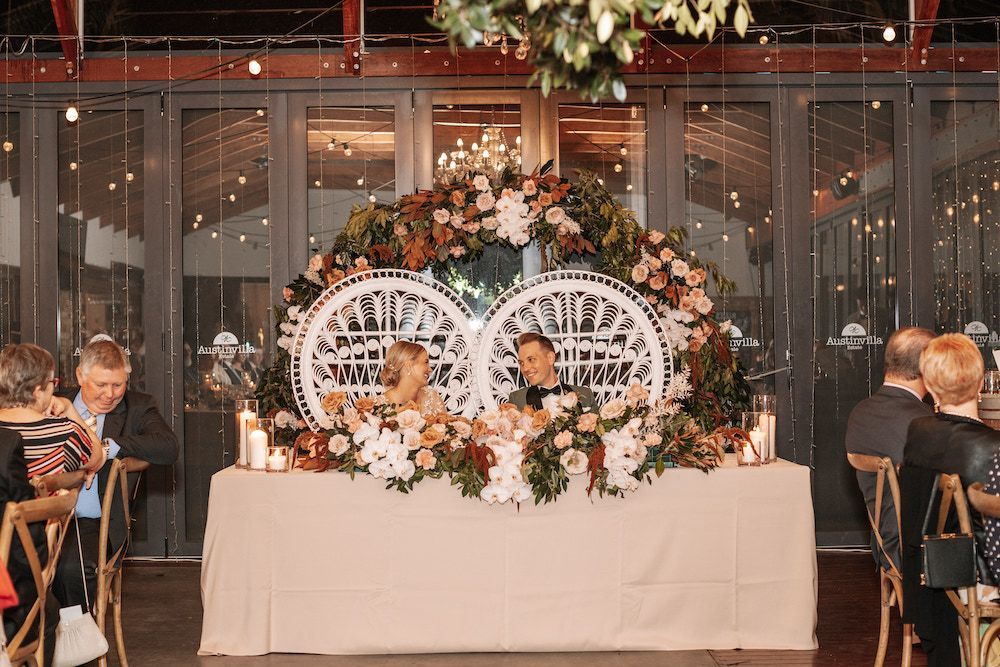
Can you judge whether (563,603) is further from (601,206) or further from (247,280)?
(247,280)

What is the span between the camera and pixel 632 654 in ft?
14.1

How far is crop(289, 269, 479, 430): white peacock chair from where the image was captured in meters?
5.62

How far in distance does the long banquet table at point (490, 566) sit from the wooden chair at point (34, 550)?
1.20 m

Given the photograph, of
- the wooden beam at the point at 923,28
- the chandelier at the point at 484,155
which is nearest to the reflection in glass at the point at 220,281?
the chandelier at the point at 484,155

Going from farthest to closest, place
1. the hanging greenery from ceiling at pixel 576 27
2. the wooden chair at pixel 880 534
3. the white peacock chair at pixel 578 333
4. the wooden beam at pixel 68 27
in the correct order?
the wooden beam at pixel 68 27 → the white peacock chair at pixel 578 333 → the wooden chair at pixel 880 534 → the hanging greenery from ceiling at pixel 576 27

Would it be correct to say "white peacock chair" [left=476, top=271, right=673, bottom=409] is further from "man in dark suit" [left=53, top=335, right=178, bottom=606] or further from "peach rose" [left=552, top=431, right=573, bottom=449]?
"man in dark suit" [left=53, top=335, right=178, bottom=606]

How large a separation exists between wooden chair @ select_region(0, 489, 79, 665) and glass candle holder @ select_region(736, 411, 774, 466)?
268cm

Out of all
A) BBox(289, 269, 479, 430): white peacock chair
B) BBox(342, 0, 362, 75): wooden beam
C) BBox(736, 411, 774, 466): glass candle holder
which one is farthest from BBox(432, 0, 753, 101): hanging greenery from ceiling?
BBox(342, 0, 362, 75): wooden beam

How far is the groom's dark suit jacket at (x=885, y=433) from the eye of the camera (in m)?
3.88

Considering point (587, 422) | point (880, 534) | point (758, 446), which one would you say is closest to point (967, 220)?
point (758, 446)

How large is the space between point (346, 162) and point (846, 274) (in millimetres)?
3465

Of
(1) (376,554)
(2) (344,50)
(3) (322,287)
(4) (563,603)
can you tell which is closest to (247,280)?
A: (3) (322,287)

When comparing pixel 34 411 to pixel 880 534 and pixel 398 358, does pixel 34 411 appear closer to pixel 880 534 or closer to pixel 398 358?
pixel 398 358

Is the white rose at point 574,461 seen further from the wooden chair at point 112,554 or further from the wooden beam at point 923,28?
the wooden beam at point 923,28
